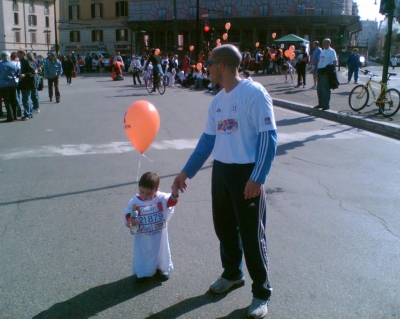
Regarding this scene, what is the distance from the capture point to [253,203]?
306cm

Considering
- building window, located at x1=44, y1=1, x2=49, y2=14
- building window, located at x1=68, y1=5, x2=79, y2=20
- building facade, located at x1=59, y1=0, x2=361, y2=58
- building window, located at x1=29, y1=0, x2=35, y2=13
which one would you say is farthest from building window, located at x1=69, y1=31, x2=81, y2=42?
building window, located at x1=44, y1=1, x2=49, y2=14

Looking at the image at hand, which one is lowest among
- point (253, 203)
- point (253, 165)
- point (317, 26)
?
point (253, 203)

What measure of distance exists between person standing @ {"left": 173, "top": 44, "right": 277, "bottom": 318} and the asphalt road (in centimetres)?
53

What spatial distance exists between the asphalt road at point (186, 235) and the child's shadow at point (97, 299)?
0.04 feet

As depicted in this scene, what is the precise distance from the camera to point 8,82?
38.8 feet

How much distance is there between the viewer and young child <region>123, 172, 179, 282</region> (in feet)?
11.8

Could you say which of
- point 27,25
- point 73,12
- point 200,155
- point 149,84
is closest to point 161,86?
point 149,84

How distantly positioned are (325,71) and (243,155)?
10.8 meters

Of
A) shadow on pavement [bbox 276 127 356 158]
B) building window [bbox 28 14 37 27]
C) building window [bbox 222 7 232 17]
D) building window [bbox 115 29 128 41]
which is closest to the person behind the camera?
shadow on pavement [bbox 276 127 356 158]

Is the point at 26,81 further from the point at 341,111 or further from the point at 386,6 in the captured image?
the point at 386,6

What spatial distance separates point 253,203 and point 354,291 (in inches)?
49.4

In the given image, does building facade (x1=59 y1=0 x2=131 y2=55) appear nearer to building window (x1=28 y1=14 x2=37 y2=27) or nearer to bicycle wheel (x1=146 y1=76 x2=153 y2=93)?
building window (x1=28 y1=14 x2=37 y2=27)

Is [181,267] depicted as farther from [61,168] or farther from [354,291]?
[61,168]

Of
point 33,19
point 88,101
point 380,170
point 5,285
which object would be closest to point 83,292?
point 5,285
